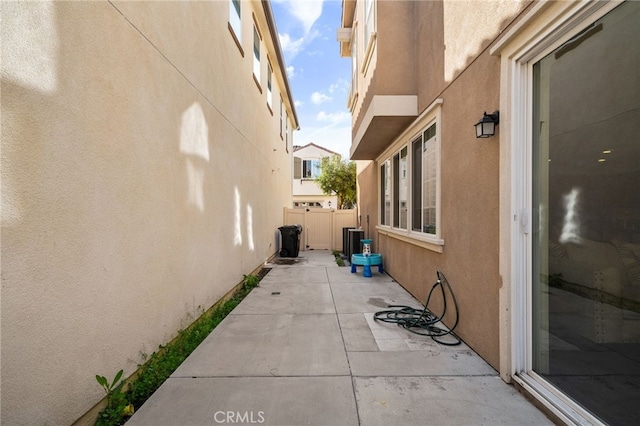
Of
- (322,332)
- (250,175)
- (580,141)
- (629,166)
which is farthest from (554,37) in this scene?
(250,175)

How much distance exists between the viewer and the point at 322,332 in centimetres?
373

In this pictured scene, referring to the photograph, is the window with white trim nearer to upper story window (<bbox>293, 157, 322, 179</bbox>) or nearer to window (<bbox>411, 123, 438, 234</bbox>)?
window (<bbox>411, 123, 438, 234</bbox>)

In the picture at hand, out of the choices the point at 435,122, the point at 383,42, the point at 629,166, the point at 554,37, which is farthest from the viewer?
the point at 383,42

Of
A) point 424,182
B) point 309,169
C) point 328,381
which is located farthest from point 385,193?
point 309,169

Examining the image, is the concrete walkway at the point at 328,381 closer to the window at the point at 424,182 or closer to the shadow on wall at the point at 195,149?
the window at the point at 424,182

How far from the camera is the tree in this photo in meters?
17.8

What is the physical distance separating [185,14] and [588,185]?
452 centimetres

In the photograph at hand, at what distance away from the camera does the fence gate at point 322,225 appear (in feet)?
41.1

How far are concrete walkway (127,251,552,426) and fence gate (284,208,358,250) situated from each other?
822 cm

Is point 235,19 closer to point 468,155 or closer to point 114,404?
point 468,155

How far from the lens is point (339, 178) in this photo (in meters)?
17.8

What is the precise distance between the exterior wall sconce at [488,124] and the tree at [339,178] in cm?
1506

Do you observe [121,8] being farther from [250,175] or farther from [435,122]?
[250,175]

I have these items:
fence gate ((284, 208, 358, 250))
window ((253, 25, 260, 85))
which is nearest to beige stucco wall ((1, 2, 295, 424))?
window ((253, 25, 260, 85))
